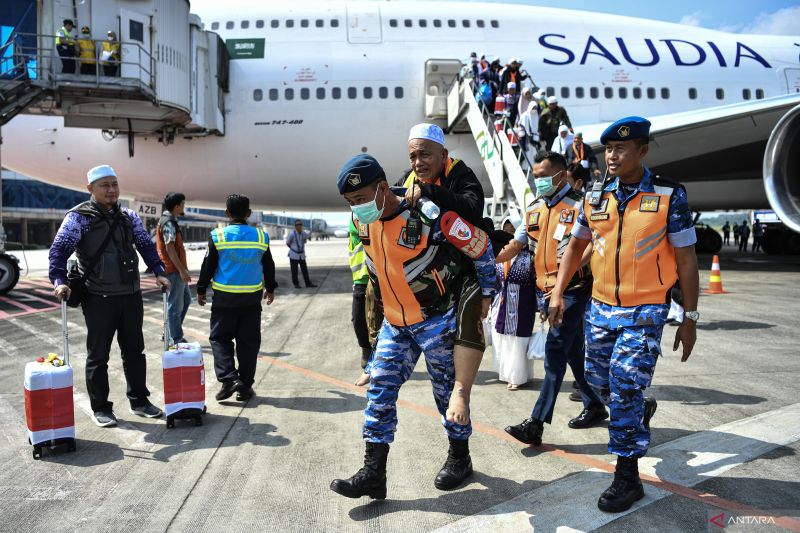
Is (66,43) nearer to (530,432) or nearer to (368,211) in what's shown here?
(368,211)

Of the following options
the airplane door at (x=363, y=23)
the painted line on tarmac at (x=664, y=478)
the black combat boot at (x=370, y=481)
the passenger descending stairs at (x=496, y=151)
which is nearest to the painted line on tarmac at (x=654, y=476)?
the painted line on tarmac at (x=664, y=478)

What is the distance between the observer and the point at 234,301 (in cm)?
501

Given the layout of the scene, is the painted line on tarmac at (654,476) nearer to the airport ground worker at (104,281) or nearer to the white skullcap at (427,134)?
the airport ground worker at (104,281)

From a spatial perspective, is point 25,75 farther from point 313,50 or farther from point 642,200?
point 642,200

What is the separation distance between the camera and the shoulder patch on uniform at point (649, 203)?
305 centimetres

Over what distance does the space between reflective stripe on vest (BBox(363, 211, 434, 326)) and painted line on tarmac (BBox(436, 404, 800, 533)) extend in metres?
1.11

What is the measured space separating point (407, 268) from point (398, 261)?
2.5 inches

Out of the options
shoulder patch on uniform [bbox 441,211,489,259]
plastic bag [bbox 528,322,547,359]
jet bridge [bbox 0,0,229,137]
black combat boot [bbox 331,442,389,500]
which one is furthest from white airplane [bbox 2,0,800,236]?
black combat boot [bbox 331,442,389,500]

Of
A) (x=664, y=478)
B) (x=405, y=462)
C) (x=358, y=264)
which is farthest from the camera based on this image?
(x=358, y=264)

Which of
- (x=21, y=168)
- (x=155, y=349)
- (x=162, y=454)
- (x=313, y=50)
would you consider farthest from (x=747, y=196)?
(x=21, y=168)

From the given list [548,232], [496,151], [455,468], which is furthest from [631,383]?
[496,151]

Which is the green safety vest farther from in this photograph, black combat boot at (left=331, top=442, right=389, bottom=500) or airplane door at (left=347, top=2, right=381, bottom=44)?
airplane door at (left=347, top=2, right=381, bottom=44)

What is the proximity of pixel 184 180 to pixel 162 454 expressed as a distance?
11077 mm

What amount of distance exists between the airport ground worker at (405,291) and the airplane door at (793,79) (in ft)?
56.2
